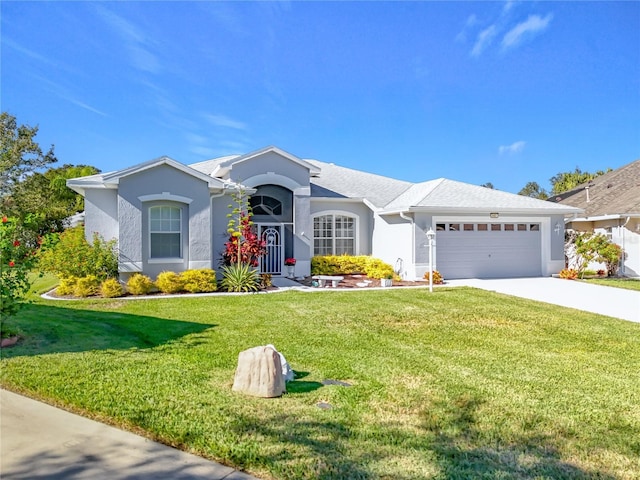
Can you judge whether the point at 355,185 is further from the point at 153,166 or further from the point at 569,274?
the point at 153,166

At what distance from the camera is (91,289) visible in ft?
45.1

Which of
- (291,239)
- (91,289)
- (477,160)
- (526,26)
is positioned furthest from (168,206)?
(477,160)

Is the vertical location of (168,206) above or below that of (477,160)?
below

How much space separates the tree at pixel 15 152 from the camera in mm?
29969

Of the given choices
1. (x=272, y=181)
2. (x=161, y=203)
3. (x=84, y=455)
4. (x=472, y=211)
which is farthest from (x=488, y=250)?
(x=84, y=455)

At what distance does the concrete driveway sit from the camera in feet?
38.9

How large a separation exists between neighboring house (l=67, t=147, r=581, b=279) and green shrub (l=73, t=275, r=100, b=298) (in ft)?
3.58

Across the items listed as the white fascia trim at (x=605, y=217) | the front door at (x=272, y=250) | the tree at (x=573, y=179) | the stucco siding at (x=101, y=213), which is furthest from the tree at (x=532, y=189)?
the stucco siding at (x=101, y=213)

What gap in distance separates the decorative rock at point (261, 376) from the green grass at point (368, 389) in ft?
0.46

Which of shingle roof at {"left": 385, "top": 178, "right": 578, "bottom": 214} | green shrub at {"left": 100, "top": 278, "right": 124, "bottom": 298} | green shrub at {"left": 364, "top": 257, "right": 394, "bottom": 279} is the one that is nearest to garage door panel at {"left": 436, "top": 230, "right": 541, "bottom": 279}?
shingle roof at {"left": 385, "top": 178, "right": 578, "bottom": 214}

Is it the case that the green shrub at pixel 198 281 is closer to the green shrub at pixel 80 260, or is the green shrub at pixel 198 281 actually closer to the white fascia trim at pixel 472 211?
the green shrub at pixel 80 260

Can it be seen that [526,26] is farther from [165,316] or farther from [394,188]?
[165,316]

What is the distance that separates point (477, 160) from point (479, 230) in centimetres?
2318

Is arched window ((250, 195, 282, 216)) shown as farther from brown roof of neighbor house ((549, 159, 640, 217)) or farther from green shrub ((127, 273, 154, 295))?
brown roof of neighbor house ((549, 159, 640, 217))
